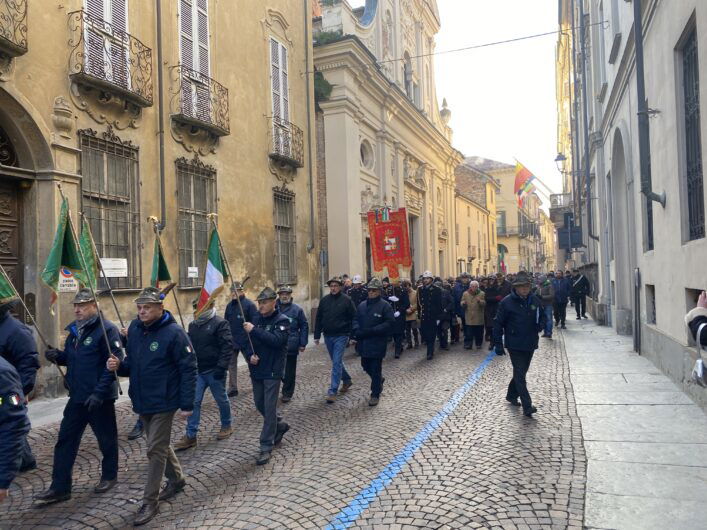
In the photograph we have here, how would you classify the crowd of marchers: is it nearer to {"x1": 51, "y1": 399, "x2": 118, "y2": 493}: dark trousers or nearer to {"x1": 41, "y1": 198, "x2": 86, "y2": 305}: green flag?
{"x1": 51, "y1": 399, "x2": 118, "y2": 493}: dark trousers

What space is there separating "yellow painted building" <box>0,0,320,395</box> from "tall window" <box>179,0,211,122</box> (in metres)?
0.04

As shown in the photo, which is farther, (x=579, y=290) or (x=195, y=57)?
(x=579, y=290)

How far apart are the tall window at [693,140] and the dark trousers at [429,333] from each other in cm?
586

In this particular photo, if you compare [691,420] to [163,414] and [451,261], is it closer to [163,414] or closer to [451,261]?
[163,414]

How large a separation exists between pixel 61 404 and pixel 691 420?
27.5ft

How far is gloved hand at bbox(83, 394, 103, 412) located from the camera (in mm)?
4591

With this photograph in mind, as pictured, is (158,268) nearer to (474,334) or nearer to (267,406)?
(267,406)

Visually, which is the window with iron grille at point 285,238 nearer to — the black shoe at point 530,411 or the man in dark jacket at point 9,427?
the black shoe at point 530,411

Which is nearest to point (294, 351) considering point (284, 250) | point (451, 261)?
point (284, 250)

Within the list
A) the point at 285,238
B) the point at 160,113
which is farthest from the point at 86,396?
the point at 285,238

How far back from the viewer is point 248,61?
14.9 meters

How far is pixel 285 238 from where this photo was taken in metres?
16.9

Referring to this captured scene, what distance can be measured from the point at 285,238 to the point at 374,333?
30.5ft

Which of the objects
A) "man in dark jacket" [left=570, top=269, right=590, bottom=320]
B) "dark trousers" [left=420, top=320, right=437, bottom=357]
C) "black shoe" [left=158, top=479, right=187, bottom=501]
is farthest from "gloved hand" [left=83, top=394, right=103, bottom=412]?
"man in dark jacket" [left=570, top=269, right=590, bottom=320]
